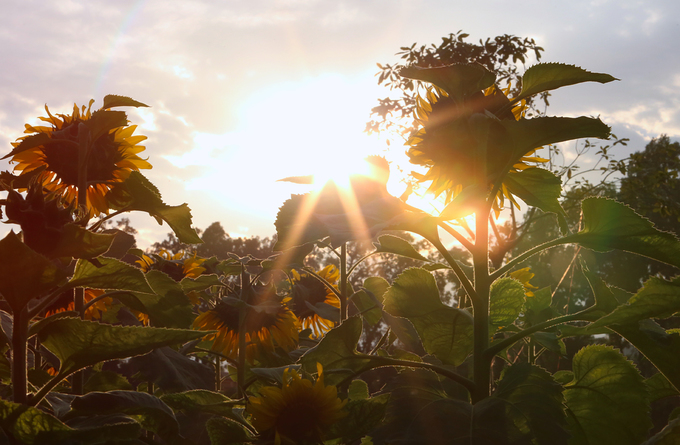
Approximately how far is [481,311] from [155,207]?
3.66ft

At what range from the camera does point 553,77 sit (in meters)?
1.25

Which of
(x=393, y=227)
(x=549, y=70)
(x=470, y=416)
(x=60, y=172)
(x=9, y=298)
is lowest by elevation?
(x=470, y=416)

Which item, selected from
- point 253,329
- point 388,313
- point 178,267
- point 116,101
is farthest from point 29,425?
point 178,267

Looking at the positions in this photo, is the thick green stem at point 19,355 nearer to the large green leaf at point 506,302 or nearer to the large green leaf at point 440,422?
the large green leaf at point 440,422

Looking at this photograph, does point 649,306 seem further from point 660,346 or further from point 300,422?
point 300,422

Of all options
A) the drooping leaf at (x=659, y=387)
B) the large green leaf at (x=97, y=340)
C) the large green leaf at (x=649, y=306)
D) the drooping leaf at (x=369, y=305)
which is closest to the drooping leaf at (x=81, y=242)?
the large green leaf at (x=97, y=340)

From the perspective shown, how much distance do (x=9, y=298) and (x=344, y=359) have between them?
0.81m

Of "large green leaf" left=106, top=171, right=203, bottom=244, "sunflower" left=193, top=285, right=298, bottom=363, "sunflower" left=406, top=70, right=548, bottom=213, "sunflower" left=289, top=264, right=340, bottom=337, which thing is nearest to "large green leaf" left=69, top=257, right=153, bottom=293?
"large green leaf" left=106, top=171, right=203, bottom=244

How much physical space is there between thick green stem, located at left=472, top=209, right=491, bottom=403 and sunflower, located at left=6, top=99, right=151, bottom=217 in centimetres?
119

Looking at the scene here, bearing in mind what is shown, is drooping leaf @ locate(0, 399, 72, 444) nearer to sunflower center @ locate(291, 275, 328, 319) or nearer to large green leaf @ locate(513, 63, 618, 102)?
large green leaf @ locate(513, 63, 618, 102)

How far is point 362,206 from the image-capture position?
1.09 m

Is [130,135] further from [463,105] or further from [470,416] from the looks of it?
[470,416]

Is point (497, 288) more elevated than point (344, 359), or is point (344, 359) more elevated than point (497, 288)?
A: point (497, 288)

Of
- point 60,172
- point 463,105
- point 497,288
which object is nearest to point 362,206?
point 463,105
